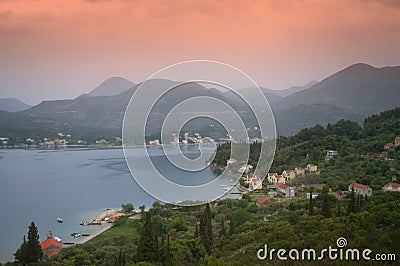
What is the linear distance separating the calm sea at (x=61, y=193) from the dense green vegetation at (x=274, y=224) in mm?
769

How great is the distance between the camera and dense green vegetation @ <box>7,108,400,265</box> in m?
4.09

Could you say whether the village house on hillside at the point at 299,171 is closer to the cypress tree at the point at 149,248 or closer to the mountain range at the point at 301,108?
the cypress tree at the point at 149,248

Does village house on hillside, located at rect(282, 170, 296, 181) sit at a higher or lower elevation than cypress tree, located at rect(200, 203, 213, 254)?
higher

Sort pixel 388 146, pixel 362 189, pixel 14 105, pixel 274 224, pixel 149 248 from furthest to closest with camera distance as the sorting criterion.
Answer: pixel 14 105 < pixel 388 146 < pixel 362 189 < pixel 274 224 < pixel 149 248

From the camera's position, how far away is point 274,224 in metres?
5.59

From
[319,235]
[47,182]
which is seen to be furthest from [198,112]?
[47,182]

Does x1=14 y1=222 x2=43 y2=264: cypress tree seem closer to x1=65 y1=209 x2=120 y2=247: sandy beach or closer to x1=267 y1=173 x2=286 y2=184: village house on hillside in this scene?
x1=65 y1=209 x2=120 y2=247: sandy beach

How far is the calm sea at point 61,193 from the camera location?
900 centimetres

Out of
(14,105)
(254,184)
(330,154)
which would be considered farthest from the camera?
(14,105)

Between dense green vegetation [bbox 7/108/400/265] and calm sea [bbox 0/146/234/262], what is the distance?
0.77 meters

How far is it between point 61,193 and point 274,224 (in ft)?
31.5

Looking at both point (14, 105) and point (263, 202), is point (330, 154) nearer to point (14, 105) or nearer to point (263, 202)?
point (263, 202)

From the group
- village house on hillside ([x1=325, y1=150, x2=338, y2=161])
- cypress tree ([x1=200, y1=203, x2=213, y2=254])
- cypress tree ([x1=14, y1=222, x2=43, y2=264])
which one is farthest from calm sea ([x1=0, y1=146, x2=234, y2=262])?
village house on hillside ([x1=325, y1=150, x2=338, y2=161])

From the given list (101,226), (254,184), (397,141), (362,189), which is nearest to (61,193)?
(101,226)
